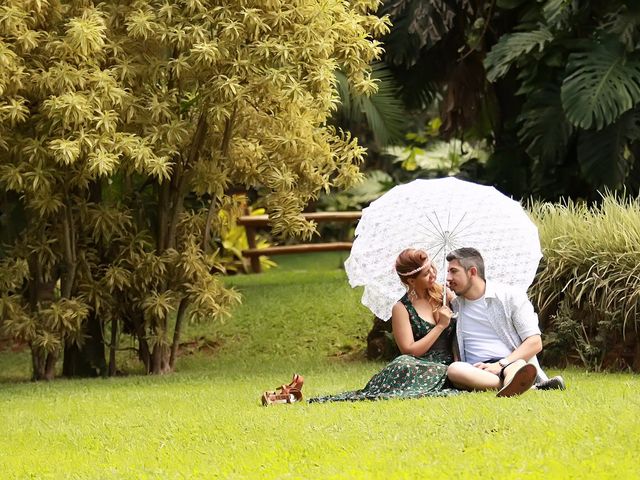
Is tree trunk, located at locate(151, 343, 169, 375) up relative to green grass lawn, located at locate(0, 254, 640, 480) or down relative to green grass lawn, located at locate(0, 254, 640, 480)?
down

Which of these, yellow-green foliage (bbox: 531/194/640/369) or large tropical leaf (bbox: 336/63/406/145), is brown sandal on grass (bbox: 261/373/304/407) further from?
large tropical leaf (bbox: 336/63/406/145)

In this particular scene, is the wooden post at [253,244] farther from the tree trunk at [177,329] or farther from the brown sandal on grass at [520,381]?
the brown sandal on grass at [520,381]

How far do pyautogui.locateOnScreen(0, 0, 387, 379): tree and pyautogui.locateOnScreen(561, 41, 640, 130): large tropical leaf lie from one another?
3.20 m

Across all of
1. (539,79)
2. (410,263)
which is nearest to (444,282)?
(410,263)

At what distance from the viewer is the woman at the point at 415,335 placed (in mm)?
8125

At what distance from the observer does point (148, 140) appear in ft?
36.1

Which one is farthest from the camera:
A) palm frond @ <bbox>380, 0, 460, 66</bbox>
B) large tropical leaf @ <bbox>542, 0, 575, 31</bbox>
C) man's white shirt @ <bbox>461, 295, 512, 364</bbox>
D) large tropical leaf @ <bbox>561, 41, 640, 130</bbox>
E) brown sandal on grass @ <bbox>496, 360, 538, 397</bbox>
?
palm frond @ <bbox>380, 0, 460, 66</bbox>

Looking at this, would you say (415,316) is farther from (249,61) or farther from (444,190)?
(249,61)

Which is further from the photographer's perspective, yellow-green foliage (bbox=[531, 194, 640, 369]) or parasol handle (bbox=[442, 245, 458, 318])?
yellow-green foliage (bbox=[531, 194, 640, 369])

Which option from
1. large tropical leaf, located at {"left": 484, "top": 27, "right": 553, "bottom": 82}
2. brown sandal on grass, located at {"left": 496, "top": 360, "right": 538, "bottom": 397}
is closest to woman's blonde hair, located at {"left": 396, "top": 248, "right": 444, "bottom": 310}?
brown sandal on grass, located at {"left": 496, "top": 360, "right": 538, "bottom": 397}

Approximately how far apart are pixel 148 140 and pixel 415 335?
376cm

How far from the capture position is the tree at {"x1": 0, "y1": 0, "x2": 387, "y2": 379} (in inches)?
413

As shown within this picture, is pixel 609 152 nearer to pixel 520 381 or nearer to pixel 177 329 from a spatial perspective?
pixel 177 329

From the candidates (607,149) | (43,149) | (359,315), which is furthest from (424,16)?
(43,149)
